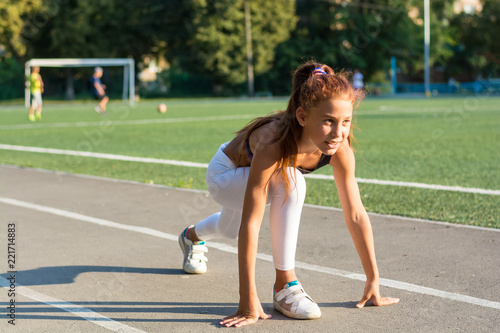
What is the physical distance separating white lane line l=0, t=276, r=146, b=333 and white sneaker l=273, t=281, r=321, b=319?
828 mm

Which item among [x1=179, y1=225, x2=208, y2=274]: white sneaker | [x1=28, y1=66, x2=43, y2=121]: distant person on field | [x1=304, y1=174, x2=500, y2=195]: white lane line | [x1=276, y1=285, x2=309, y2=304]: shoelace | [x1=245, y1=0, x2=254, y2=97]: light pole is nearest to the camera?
[x1=276, y1=285, x2=309, y2=304]: shoelace

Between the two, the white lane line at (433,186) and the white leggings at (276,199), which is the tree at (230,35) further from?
the white leggings at (276,199)

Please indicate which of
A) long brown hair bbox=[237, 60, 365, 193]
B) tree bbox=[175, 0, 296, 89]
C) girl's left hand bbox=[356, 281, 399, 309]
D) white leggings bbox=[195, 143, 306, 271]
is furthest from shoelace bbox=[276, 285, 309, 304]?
tree bbox=[175, 0, 296, 89]

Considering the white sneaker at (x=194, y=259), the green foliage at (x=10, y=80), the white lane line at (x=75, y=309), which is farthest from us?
the green foliage at (x=10, y=80)

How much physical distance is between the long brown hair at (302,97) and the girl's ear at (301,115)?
0.8 inches

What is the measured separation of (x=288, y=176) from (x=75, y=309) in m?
1.53

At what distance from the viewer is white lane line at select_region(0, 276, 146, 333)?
3.65m

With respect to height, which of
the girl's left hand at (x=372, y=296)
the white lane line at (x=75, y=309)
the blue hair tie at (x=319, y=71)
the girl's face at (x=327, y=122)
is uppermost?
the blue hair tie at (x=319, y=71)

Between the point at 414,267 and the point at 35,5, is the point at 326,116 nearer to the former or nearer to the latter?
the point at 414,267

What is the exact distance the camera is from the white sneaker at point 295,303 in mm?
3738

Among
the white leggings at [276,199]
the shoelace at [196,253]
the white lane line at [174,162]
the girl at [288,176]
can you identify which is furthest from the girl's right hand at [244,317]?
the white lane line at [174,162]

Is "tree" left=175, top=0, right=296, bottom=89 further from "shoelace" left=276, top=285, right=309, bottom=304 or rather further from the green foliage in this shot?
"shoelace" left=276, top=285, right=309, bottom=304

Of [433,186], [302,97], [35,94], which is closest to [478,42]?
[35,94]

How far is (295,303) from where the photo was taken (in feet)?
12.4
